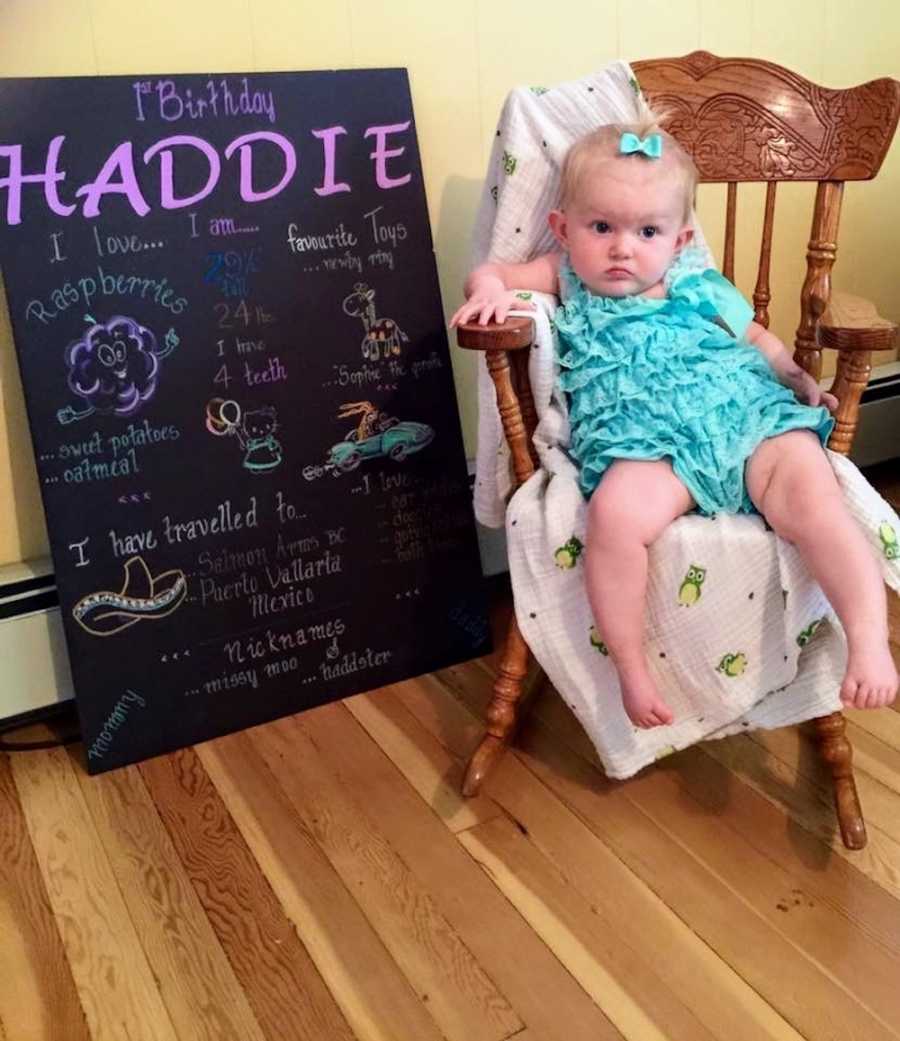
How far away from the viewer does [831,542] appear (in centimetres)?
139

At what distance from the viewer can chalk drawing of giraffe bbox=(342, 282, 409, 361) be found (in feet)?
6.08

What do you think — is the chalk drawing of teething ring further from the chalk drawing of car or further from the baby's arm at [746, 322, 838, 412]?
the baby's arm at [746, 322, 838, 412]

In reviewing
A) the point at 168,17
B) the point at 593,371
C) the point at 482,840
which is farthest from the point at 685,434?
the point at 168,17

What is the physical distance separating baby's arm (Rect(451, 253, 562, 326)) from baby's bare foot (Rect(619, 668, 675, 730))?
1.81ft

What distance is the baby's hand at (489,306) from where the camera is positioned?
1519 mm

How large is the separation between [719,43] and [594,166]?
85 centimetres

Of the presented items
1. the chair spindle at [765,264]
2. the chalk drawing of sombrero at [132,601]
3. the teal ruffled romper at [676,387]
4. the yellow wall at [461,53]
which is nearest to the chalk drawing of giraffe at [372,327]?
the yellow wall at [461,53]

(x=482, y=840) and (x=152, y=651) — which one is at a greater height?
(x=152, y=651)

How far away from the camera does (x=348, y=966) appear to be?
1374 mm

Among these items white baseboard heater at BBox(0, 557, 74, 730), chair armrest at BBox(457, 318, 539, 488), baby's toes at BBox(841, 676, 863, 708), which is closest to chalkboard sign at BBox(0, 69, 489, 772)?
white baseboard heater at BBox(0, 557, 74, 730)

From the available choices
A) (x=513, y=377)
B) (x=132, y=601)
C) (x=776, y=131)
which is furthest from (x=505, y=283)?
(x=132, y=601)

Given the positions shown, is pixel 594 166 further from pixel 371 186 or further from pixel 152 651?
pixel 152 651

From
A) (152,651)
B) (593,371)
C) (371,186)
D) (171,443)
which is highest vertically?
(371,186)

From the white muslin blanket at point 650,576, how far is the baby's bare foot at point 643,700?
80 millimetres
